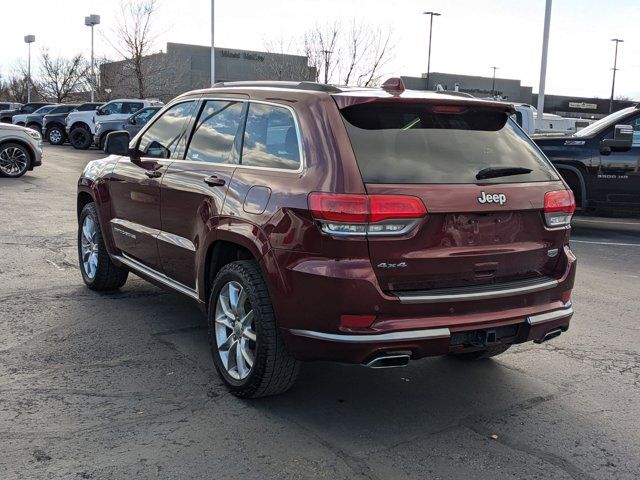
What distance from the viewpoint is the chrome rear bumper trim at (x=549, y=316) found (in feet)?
12.5

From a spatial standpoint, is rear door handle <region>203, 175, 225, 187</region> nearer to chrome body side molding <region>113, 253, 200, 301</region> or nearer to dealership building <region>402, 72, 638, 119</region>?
chrome body side molding <region>113, 253, 200, 301</region>

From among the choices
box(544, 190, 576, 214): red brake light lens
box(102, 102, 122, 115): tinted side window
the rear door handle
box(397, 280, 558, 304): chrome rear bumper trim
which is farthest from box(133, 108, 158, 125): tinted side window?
box(397, 280, 558, 304): chrome rear bumper trim

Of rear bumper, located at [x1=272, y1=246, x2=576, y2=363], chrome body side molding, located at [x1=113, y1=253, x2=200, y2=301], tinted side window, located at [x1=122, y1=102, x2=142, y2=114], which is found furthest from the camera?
tinted side window, located at [x1=122, y1=102, x2=142, y2=114]

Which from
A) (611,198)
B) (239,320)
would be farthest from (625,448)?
(611,198)

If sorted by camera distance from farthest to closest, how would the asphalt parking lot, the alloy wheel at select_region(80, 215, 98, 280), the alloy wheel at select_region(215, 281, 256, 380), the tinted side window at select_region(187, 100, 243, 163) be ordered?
the alloy wheel at select_region(80, 215, 98, 280), the tinted side window at select_region(187, 100, 243, 163), the alloy wheel at select_region(215, 281, 256, 380), the asphalt parking lot

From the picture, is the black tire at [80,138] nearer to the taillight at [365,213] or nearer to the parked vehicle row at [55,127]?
the parked vehicle row at [55,127]

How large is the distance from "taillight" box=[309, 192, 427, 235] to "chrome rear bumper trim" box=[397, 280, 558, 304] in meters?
0.34

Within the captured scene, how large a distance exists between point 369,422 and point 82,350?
2.15 m

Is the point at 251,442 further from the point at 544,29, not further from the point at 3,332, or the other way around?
the point at 544,29

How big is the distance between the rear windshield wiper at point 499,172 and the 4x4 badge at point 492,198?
0.12 metres

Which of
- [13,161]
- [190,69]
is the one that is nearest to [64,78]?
[190,69]

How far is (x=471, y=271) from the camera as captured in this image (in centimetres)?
365

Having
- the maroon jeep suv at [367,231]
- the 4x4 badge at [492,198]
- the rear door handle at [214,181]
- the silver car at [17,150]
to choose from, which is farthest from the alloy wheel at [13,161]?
the 4x4 badge at [492,198]

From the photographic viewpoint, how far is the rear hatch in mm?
3492
